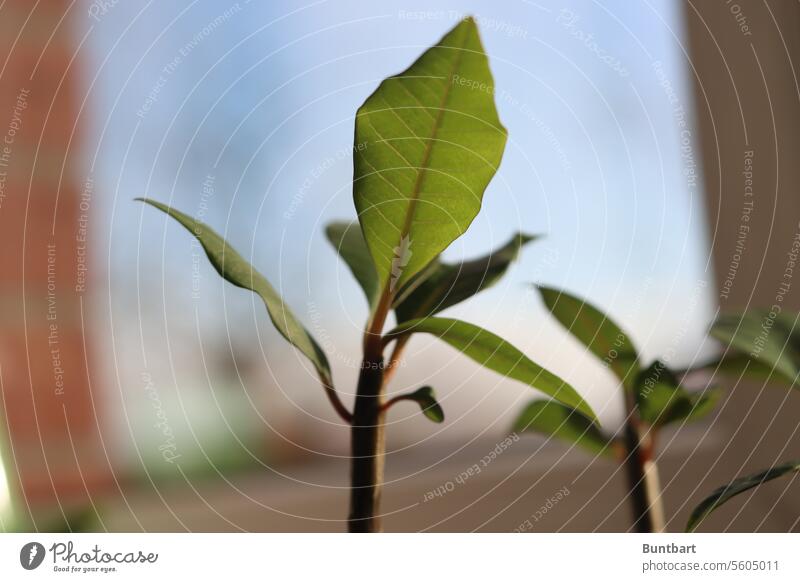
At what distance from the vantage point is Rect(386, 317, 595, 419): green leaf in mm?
264

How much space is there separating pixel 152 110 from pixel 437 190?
0.53m

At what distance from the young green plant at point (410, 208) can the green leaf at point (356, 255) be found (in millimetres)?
36

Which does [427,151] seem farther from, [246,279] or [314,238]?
[314,238]

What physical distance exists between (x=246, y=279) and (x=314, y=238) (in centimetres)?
38

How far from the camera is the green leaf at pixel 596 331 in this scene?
0.35 m

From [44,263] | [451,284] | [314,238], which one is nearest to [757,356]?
[451,284]

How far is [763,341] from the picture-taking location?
313mm

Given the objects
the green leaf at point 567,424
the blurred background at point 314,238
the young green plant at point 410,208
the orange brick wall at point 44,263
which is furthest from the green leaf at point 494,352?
the orange brick wall at point 44,263

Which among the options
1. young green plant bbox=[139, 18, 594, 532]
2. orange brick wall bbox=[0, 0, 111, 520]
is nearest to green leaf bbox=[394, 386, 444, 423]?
young green plant bbox=[139, 18, 594, 532]

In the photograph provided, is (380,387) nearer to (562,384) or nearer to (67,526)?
(562,384)

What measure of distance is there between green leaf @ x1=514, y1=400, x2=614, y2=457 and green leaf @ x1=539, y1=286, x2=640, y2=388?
39 millimetres

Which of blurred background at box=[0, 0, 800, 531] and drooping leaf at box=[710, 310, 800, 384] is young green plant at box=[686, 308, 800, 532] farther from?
blurred background at box=[0, 0, 800, 531]

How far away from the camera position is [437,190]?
0.84 feet

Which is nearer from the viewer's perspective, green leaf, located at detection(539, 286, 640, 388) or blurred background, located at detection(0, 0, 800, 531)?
green leaf, located at detection(539, 286, 640, 388)
